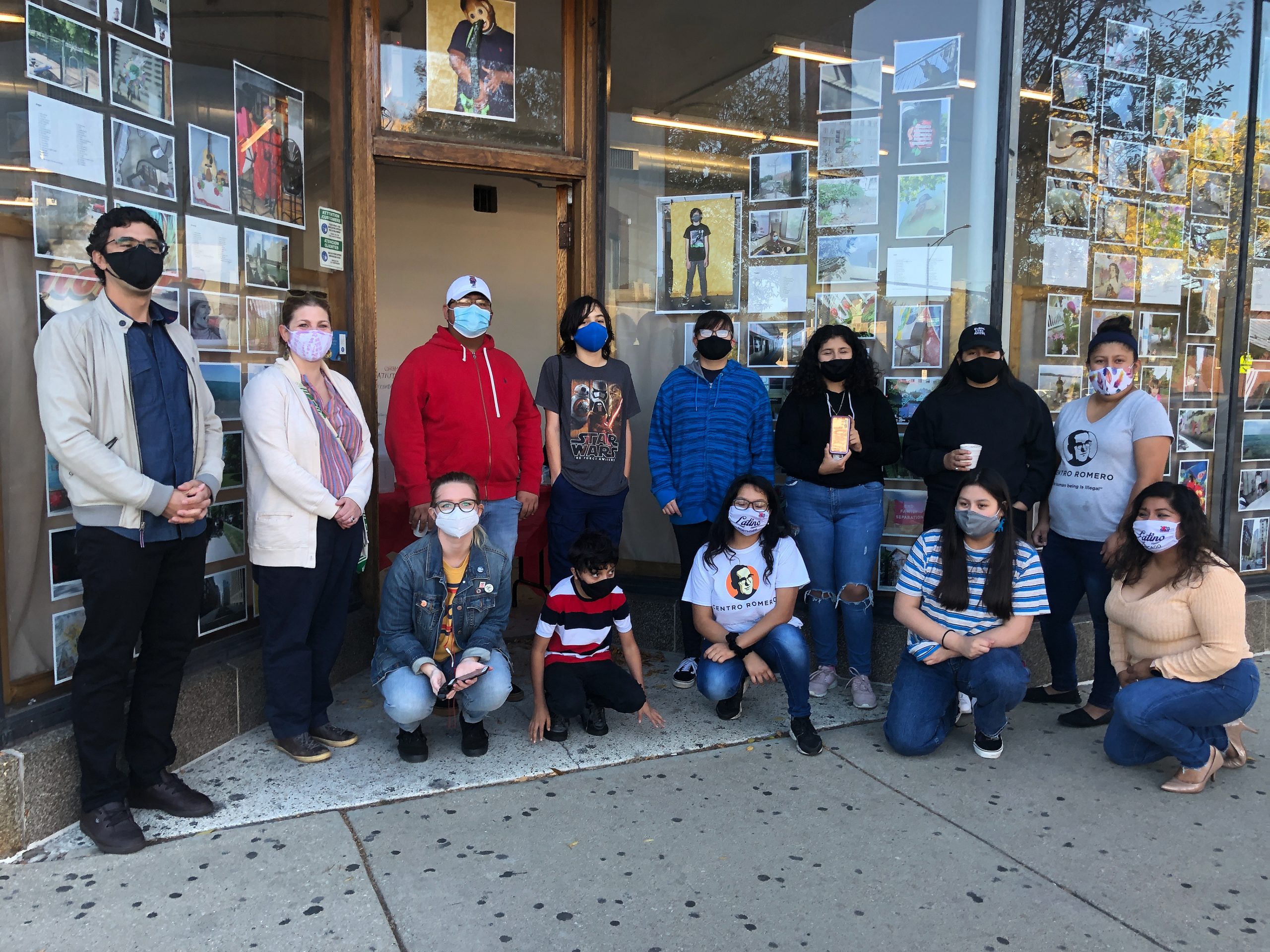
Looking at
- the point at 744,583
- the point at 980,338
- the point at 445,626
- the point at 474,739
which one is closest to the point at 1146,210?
the point at 980,338

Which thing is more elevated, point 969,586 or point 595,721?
point 969,586

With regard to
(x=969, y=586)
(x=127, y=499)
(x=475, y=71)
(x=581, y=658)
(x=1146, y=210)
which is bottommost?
(x=581, y=658)

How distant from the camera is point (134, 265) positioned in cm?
294

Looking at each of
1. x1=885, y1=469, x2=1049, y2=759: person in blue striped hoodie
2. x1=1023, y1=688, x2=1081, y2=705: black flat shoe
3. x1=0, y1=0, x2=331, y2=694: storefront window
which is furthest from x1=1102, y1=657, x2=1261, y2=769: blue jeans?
x1=0, y1=0, x2=331, y2=694: storefront window

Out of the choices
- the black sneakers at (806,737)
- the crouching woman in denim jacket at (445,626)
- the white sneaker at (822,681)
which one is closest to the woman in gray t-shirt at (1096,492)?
the white sneaker at (822,681)

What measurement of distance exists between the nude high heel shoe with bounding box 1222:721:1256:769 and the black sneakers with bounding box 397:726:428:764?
3275mm

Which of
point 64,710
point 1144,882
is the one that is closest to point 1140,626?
point 1144,882

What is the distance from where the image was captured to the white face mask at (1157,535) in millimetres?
3576

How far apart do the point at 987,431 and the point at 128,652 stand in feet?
12.2

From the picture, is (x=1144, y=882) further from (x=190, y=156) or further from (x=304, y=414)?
(x=190, y=156)

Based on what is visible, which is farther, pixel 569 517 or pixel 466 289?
pixel 569 517

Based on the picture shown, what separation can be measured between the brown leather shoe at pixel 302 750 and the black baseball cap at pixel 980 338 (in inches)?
135

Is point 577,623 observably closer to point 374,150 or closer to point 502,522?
point 502,522

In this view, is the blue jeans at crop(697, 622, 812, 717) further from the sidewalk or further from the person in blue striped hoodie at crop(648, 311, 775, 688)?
the person in blue striped hoodie at crop(648, 311, 775, 688)
